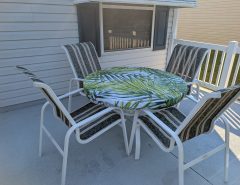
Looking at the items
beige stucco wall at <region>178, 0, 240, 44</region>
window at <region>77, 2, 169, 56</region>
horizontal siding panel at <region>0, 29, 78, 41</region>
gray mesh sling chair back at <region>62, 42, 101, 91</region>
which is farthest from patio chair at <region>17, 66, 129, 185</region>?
beige stucco wall at <region>178, 0, 240, 44</region>

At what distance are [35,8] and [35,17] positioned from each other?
0.12m

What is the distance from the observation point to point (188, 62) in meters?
2.83

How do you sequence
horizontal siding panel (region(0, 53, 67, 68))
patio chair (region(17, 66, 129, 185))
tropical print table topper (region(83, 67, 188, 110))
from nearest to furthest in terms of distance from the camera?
patio chair (region(17, 66, 129, 185)), tropical print table topper (region(83, 67, 188, 110)), horizontal siding panel (region(0, 53, 67, 68))

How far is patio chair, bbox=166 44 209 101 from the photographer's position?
8.87 ft

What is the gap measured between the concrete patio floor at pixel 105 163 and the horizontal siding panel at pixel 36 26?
1.44m

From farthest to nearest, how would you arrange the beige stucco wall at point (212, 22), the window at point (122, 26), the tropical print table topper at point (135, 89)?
the beige stucco wall at point (212, 22)
the window at point (122, 26)
the tropical print table topper at point (135, 89)

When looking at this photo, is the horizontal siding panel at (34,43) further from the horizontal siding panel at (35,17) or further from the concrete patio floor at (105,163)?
the concrete patio floor at (105,163)

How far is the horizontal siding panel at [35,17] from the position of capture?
2650mm

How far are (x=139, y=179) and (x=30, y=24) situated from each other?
2.59 meters

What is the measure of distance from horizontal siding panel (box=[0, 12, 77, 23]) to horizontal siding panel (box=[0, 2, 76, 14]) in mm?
52

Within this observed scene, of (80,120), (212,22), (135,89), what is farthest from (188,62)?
(212,22)

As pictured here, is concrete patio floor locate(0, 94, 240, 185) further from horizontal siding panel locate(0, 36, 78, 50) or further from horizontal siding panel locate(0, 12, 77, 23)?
horizontal siding panel locate(0, 12, 77, 23)

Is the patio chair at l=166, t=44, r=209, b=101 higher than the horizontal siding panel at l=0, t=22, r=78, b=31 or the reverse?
the reverse

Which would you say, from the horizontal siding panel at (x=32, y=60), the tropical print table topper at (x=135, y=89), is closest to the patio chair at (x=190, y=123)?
the tropical print table topper at (x=135, y=89)
